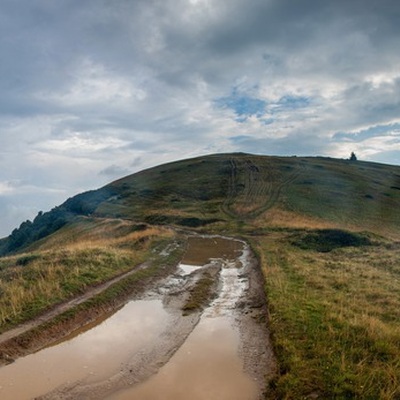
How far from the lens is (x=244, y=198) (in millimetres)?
80812

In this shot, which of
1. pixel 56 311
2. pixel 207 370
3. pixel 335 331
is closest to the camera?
pixel 207 370

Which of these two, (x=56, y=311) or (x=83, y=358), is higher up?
(x=56, y=311)

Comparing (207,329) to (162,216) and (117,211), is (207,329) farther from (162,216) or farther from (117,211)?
(117,211)

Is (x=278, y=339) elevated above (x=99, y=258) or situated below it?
below

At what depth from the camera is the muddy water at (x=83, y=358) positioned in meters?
10.8

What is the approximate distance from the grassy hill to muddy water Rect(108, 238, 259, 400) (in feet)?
4.12

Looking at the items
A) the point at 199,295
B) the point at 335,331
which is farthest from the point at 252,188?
the point at 335,331

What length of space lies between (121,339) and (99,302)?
438cm

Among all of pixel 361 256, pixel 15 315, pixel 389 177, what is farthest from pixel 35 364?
pixel 389 177

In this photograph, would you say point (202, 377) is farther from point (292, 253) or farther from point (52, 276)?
point (292, 253)

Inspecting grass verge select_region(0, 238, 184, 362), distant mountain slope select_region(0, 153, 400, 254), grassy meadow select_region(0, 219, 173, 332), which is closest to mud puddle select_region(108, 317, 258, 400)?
grass verge select_region(0, 238, 184, 362)

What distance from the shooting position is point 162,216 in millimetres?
68812

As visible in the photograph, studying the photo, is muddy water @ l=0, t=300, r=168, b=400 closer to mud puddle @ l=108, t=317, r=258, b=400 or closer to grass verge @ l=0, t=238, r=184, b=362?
grass verge @ l=0, t=238, r=184, b=362

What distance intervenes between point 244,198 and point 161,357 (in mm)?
69465
